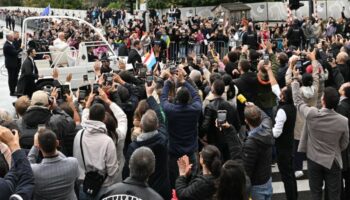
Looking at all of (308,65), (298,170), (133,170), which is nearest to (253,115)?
(133,170)

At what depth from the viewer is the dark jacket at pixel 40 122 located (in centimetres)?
602

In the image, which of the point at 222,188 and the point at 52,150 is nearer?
the point at 222,188

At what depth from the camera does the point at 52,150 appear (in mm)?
4859

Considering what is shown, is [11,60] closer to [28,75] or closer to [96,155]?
[28,75]

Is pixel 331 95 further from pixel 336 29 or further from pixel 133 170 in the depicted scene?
pixel 336 29

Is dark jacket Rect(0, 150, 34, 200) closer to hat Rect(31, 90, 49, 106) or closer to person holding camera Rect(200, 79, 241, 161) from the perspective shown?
hat Rect(31, 90, 49, 106)

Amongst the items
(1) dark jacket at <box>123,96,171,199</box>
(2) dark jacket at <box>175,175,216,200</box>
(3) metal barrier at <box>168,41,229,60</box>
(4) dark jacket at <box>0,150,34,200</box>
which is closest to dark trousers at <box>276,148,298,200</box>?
(1) dark jacket at <box>123,96,171,199</box>

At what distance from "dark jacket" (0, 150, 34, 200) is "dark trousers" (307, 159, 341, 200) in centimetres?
360

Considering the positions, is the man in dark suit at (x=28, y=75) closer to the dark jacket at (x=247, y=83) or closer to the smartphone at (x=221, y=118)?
the dark jacket at (x=247, y=83)

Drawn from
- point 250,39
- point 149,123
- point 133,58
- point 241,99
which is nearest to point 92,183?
point 149,123

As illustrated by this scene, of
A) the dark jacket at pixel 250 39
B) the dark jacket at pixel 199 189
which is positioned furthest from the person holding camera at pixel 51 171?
the dark jacket at pixel 250 39

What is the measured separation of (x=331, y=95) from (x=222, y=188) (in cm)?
261

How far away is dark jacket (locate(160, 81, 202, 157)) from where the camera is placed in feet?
21.9

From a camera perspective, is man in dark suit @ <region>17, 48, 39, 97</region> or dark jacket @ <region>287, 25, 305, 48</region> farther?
dark jacket @ <region>287, 25, 305, 48</region>
